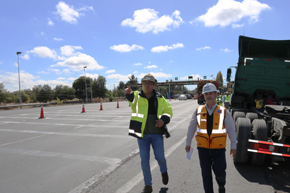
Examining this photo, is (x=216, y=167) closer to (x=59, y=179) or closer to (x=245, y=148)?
(x=245, y=148)

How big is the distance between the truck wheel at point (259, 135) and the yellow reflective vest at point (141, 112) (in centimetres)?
201

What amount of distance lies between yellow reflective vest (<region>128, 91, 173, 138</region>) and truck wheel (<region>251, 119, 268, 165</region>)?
201cm

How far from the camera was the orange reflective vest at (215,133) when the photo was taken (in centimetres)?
294

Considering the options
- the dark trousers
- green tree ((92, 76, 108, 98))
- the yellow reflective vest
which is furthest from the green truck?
green tree ((92, 76, 108, 98))

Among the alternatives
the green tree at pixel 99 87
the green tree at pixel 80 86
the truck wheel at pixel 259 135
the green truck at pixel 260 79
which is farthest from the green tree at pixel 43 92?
the truck wheel at pixel 259 135

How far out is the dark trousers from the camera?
9.66 feet

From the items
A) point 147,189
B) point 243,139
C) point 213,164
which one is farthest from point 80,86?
point 213,164

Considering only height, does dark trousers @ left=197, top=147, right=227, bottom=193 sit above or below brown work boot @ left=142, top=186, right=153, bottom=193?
above

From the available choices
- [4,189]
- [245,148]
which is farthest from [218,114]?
[4,189]

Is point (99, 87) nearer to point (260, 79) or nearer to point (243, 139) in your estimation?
point (260, 79)

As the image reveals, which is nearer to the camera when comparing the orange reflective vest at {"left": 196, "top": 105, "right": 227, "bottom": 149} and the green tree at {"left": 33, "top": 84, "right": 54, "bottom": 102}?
the orange reflective vest at {"left": 196, "top": 105, "right": 227, "bottom": 149}

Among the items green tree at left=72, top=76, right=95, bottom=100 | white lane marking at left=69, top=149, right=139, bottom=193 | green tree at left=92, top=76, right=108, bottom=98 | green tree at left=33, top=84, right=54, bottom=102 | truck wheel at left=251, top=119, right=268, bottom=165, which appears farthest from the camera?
green tree at left=72, top=76, right=95, bottom=100

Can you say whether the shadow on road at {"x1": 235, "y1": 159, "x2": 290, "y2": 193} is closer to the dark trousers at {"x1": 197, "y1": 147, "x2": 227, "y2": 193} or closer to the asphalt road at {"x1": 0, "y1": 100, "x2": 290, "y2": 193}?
the asphalt road at {"x1": 0, "y1": 100, "x2": 290, "y2": 193}

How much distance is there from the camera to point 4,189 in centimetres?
370
